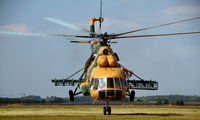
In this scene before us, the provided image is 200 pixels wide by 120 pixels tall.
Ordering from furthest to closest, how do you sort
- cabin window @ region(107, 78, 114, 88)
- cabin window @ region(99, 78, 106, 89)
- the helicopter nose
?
cabin window @ region(99, 78, 106, 89)
cabin window @ region(107, 78, 114, 88)
the helicopter nose

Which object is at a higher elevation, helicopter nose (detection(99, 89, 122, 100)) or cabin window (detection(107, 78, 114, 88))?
cabin window (detection(107, 78, 114, 88))

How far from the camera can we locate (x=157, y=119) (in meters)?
31.9

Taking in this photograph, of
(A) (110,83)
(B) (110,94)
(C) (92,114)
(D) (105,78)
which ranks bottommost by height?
(C) (92,114)

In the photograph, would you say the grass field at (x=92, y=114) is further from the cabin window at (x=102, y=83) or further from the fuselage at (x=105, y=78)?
the cabin window at (x=102, y=83)

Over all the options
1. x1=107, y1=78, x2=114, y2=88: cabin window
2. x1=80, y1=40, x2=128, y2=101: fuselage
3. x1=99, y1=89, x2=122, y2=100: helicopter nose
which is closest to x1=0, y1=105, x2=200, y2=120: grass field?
x1=99, y1=89, x2=122, y2=100: helicopter nose

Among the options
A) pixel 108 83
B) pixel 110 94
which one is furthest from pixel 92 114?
pixel 108 83

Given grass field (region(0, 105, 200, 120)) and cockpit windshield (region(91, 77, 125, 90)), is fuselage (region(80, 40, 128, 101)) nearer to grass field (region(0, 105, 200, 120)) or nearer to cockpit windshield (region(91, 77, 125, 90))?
cockpit windshield (region(91, 77, 125, 90))

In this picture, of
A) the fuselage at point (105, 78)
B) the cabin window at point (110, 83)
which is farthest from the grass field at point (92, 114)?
the cabin window at point (110, 83)

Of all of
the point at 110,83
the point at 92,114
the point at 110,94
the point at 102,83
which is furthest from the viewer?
→ the point at 92,114

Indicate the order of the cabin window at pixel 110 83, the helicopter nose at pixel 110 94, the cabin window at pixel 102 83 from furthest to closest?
the cabin window at pixel 102 83, the cabin window at pixel 110 83, the helicopter nose at pixel 110 94

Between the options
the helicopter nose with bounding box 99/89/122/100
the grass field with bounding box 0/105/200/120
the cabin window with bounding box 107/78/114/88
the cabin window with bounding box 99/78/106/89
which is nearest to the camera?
the grass field with bounding box 0/105/200/120

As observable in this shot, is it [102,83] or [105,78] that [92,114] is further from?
[105,78]

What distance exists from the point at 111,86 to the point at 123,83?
5.60 ft

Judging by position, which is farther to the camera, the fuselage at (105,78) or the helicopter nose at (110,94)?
the fuselage at (105,78)
